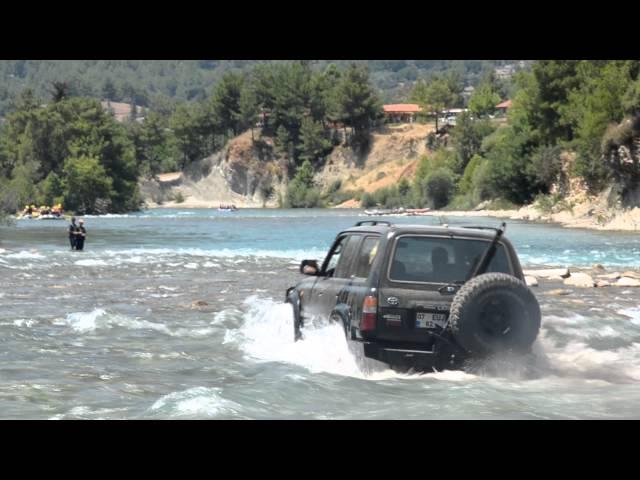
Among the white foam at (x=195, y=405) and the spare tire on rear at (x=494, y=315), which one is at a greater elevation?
the spare tire on rear at (x=494, y=315)

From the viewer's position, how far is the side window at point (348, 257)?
42.7ft

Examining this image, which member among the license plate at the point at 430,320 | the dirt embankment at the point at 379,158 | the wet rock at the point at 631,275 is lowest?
the wet rock at the point at 631,275

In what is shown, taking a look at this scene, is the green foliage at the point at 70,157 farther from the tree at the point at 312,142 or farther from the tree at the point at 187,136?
the tree at the point at 187,136

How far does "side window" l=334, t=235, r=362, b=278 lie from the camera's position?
1302cm

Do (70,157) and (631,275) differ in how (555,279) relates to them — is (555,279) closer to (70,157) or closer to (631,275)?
(631,275)

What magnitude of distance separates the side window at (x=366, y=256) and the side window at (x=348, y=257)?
0.20 metres

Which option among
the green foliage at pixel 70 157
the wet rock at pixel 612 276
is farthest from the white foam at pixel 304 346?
the green foliage at pixel 70 157

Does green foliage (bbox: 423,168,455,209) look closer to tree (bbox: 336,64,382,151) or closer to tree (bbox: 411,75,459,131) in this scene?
tree (bbox: 336,64,382,151)

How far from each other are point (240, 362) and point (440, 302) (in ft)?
12.9

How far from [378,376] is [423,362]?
0.72 m

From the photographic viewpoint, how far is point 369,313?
11680mm

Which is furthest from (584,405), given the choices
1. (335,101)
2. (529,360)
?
(335,101)

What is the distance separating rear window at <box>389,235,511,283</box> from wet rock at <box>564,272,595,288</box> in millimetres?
16067

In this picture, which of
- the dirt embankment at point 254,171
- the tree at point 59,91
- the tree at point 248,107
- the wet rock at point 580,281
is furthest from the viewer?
the tree at point 248,107
